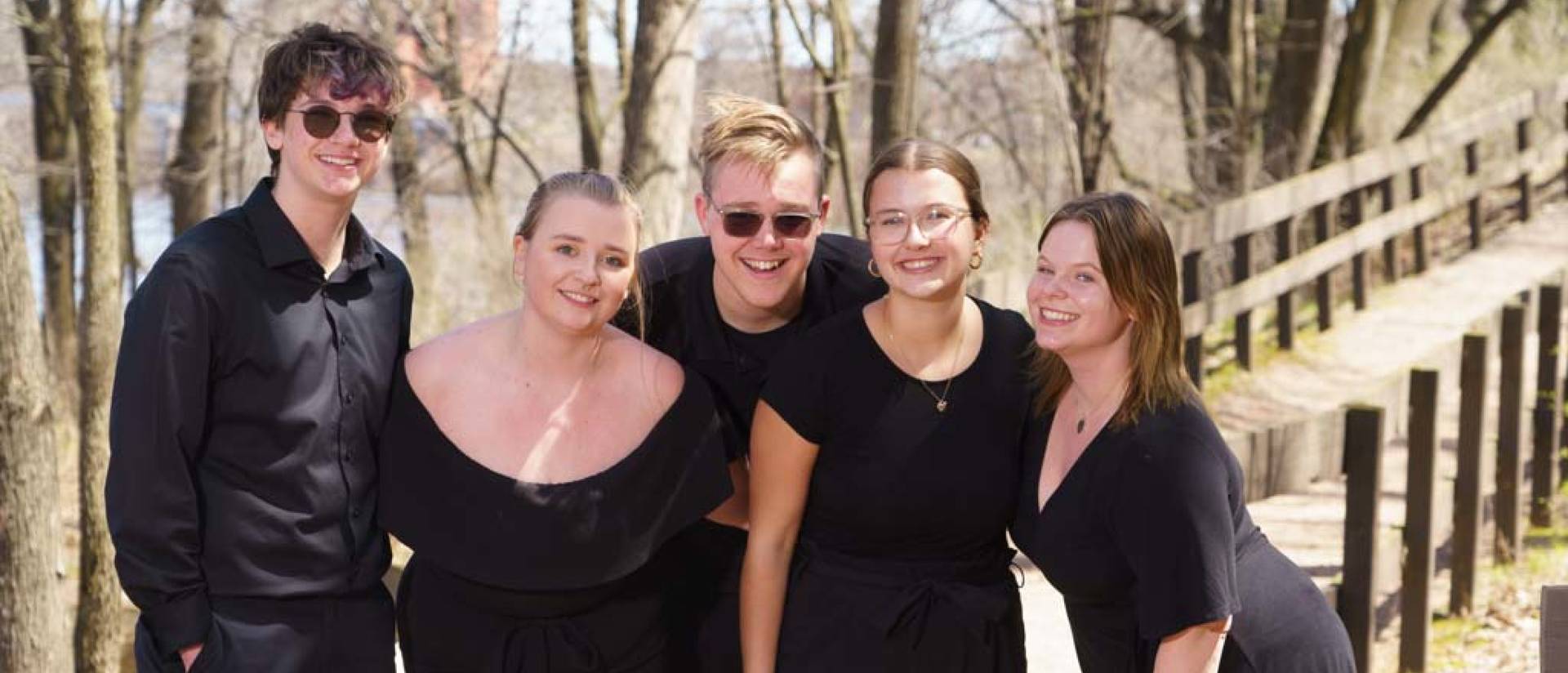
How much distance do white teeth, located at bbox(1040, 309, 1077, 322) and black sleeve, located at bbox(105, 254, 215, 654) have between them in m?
1.56

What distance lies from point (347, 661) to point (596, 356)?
77 cm

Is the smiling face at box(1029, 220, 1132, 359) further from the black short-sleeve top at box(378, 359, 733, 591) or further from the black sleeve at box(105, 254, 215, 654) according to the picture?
the black sleeve at box(105, 254, 215, 654)

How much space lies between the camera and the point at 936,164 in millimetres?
3402

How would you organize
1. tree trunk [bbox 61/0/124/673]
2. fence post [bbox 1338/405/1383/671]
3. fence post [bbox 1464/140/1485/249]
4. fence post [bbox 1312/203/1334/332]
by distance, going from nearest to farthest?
1. fence post [bbox 1338/405/1383/671]
2. tree trunk [bbox 61/0/124/673]
3. fence post [bbox 1312/203/1334/332]
4. fence post [bbox 1464/140/1485/249]

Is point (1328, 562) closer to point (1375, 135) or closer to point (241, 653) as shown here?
point (241, 653)

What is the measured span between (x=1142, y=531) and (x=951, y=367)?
0.53 meters

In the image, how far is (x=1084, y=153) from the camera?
31.7 ft

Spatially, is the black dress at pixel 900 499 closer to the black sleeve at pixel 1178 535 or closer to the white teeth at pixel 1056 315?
the white teeth at pixel 1056 315

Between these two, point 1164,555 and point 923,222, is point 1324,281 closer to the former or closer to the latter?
point 923,222

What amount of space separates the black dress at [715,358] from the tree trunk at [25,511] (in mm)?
2714

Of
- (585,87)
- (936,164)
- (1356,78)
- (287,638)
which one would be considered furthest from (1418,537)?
(585,87)

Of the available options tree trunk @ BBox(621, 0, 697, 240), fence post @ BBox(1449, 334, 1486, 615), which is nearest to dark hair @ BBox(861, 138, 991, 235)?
fence post @ BBox(1449, 334, 1486, 615)

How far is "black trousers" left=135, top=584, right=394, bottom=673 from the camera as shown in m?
3.27

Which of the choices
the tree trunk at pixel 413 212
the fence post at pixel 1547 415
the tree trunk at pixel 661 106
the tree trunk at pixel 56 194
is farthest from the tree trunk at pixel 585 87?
the fence post at pixel 1547 415
